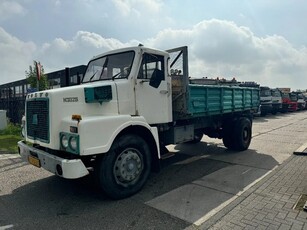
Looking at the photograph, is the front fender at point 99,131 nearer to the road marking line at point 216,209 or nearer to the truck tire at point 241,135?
the road marking line at point 216,209

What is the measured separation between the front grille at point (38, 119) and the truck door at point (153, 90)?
1659mm

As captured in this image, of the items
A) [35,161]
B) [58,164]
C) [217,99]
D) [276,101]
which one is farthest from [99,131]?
[276,101]

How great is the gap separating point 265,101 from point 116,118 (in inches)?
802

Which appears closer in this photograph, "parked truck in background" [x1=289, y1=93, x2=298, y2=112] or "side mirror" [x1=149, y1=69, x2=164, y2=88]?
"side mirror" [x1=149, y1=69, x2=164, y2=88]

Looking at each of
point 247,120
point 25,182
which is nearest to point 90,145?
point 25,182

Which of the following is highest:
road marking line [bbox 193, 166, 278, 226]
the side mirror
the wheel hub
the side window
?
the side window

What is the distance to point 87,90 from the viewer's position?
15.4ft

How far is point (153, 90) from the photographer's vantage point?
5562 mm

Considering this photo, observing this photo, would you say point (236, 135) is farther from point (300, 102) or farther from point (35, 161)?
point (300, 102)

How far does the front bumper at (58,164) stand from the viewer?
4051 millimetres

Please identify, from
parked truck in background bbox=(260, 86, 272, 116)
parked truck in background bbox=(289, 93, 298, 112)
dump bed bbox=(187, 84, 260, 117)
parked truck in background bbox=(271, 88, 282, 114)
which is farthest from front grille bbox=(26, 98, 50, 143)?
parked truck in background bbox=(289, 93, 298, 112)

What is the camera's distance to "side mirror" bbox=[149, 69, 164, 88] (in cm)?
546

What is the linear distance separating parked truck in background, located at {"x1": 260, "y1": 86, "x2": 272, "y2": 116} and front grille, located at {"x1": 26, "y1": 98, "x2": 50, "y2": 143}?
65.9 feet

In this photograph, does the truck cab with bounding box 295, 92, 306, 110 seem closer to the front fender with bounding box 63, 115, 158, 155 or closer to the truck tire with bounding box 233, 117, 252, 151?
the truck tire with bounding box 233, 117, 252, 151
